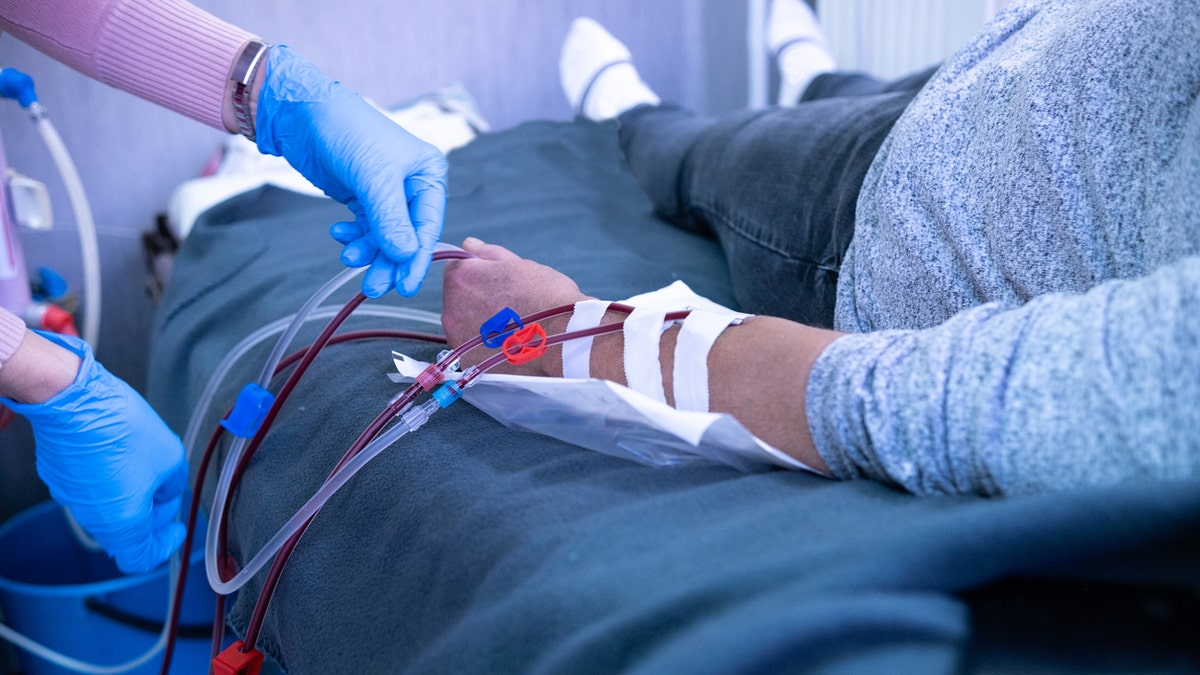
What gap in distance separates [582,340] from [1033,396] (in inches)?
13.8

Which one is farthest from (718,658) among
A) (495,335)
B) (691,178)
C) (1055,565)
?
(691,178)

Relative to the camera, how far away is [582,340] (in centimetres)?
67

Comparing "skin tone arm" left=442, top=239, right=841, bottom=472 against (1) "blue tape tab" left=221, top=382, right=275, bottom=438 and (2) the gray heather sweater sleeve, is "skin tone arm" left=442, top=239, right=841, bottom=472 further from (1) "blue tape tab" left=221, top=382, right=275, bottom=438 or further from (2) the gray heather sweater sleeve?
(1) "blue tape tab" left=221, top=382, right=275, bottom=438

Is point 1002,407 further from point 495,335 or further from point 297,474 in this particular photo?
point 297,474

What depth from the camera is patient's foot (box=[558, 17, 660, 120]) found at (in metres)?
1.92

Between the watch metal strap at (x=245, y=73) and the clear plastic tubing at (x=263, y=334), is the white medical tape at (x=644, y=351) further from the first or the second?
the watch metal strap at (x=245, y=73)

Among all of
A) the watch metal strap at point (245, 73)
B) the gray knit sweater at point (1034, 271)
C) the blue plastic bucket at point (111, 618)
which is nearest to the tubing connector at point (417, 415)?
the gray knit sweater at point (1034, 271)

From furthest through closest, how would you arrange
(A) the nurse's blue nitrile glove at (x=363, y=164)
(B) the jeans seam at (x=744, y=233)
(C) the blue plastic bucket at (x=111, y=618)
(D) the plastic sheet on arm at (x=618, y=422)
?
(C) the blue plastic bucket at (x=111, y=618)
(B) the jeans seam at (x=744, y=233)
(A) the nurse's blue nitrile glove at (x=363, y=164)
(D) the plastic sheet on arm at (x=618, y=422)

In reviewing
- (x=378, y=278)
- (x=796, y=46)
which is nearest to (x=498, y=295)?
(x=378, y=278)

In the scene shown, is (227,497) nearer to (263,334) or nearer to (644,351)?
(263,334)

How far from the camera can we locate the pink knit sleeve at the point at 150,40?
81cm

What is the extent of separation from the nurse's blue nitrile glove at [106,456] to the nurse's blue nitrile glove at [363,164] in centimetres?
24

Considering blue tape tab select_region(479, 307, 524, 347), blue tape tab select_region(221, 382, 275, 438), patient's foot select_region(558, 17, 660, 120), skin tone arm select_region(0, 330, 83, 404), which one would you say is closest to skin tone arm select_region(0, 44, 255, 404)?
skin tone arm select_region(0, 330, 83, 404)

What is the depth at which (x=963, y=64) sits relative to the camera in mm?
783
